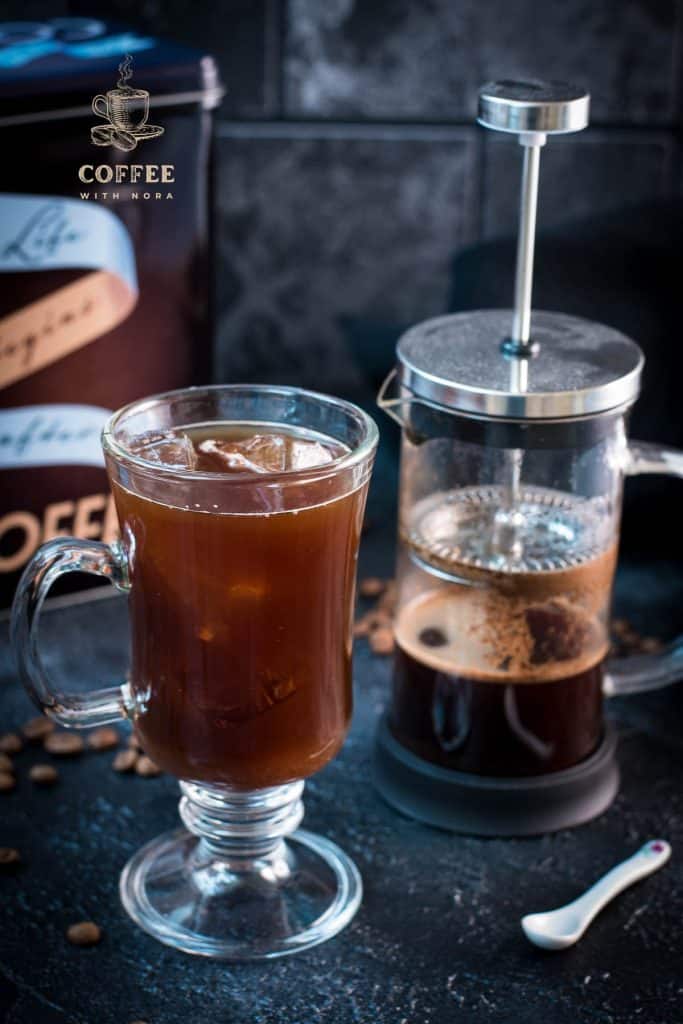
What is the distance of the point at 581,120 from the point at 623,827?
48 centimetres

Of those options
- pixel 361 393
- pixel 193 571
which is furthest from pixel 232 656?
pixel 361 393

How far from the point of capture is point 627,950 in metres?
0.93

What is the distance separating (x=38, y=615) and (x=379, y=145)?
2.84 feet

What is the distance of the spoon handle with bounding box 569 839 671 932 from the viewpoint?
958 mm

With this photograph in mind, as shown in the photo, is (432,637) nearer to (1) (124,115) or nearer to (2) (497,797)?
(2) (497,797)

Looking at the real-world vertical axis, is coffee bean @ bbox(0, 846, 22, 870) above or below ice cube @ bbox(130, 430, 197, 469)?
below

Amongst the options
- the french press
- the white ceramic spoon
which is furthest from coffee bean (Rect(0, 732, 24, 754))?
the white ceramic spoon

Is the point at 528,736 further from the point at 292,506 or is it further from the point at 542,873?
the point at 292,506

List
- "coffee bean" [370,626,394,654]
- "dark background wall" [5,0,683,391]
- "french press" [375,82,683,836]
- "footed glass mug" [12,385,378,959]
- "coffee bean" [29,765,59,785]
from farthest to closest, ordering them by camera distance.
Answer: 1. "dark background wall" [5,0,683,391]
2. "coffee bean" [370,626,394,654]
3. "coffee bean" [29,765,59,785]
4. "french press" [375,82,683,836]
5. "footed glass mug" [12,385,378,959]

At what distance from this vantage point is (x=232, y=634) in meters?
0.89

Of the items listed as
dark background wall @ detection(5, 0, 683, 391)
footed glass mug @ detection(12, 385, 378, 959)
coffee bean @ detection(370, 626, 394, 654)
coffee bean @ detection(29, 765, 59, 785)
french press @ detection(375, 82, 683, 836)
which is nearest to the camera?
footed glass mug @ detection(12, 385, 378, 959)

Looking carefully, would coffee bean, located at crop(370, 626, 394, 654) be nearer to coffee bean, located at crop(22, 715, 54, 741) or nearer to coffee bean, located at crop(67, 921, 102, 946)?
coffee bean, located at crop(22, 715, 54, 741)

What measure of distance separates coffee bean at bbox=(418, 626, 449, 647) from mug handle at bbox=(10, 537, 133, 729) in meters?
0.21

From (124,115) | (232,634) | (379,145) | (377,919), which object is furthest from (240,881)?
(379,145)
